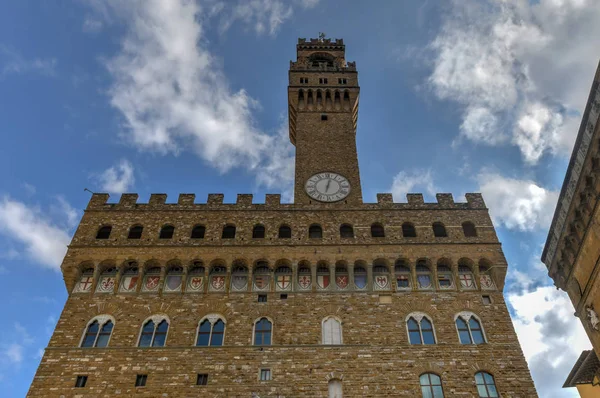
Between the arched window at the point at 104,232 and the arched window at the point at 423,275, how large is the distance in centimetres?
1426

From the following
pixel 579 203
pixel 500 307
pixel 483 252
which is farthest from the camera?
pixel 483 252

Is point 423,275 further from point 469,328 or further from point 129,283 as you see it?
point 129,283

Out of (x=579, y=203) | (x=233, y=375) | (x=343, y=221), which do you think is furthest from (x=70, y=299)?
(x=579, y=203)

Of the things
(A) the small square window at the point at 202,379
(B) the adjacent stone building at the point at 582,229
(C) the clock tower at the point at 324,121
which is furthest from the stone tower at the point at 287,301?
(B) the adjacent stone building at the point at 582,229

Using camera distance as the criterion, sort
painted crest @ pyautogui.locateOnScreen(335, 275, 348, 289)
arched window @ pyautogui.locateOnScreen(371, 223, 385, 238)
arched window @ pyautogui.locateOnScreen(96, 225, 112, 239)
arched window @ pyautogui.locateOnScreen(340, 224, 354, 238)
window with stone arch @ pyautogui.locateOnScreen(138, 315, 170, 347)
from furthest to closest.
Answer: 1. arched window @ pyautogui.locateOnScreen(371, 223, 385, 238)
2. arched window @ pyautogui.locateOnScreen(340, 224, 354, 238)
3. arched window @ pyautogui.locateOnScreen(96, 225, 112, 239)
4. painted crest @ pyautogui.locateOnScreen(335, 275, 348, 289)
5. window with stone arch @ pyautogui.locateOnScreen(138, 315, 170, 347)

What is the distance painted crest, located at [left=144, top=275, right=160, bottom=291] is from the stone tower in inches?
1.7

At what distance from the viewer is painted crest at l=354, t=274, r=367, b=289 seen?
68.4 ft

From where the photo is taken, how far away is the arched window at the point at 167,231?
22.7 metres

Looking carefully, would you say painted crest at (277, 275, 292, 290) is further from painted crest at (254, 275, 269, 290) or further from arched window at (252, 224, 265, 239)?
arched window at (252, 224, 265, 239)

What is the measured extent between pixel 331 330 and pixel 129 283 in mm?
8890

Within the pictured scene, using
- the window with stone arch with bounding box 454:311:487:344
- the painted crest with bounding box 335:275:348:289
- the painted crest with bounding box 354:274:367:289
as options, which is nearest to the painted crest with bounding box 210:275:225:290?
the painted crest with bounding box 335:275:348:289

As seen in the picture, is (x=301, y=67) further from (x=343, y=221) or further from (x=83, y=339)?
(x=83, y=339)

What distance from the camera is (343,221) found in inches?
901

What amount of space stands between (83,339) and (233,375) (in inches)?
246
